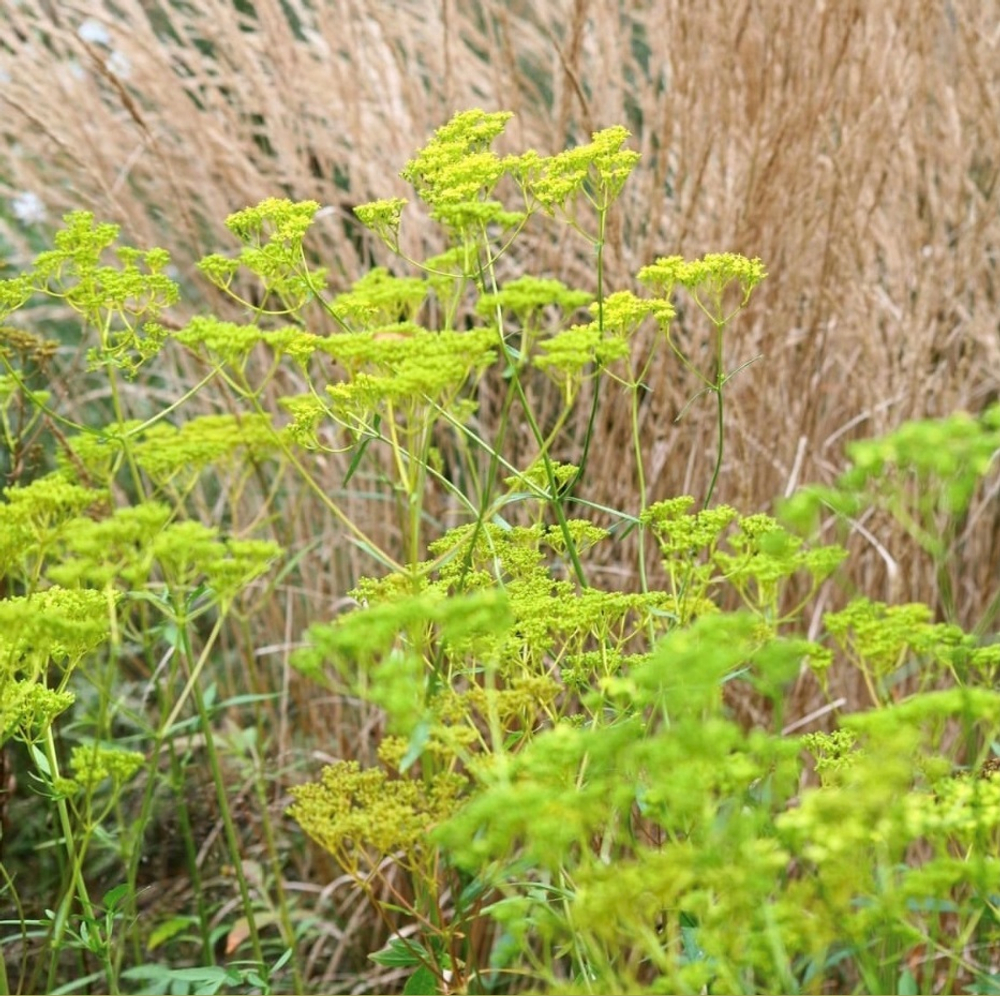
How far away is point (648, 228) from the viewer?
124 inches

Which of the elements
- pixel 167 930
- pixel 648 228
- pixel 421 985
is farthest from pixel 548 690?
pixel 648 228

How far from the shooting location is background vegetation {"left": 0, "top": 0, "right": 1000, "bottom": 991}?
3.02 m

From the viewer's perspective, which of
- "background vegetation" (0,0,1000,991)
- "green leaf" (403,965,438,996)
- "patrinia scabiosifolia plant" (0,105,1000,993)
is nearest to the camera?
"patrinia scabiosifolia plant" (0,105,1000,993)

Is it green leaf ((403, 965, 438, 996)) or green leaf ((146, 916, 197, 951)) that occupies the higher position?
green leaf ((403, 965, 438, 996))

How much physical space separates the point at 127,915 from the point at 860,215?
2.13 metres

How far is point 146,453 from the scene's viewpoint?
80.2 inches

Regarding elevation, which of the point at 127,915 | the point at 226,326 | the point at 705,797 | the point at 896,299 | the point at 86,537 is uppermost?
the point at 226,326

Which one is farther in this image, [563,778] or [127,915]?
[127,915]

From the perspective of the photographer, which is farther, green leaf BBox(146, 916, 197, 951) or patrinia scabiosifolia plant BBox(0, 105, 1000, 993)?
green leaf BBox(146, 916, 197, 951)

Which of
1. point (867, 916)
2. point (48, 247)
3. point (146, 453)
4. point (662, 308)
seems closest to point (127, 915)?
point (146, 453)

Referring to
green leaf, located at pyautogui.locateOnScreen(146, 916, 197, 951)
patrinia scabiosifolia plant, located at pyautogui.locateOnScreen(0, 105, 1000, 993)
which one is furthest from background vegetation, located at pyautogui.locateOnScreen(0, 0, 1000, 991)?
patrinia scabiosifolia plant, located at pyautogui.locateOnScreen(0, 105, 1000, 993)

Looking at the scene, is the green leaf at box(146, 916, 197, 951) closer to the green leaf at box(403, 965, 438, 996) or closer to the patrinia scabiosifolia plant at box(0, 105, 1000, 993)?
the patrinia scabiosifolia plant at box(0, 105, 1000, 993)

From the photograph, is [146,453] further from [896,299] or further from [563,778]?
[896,299]

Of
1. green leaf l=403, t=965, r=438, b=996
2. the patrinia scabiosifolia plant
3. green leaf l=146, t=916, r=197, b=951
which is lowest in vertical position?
green leaf l=146, t=916, r=197, b=951
